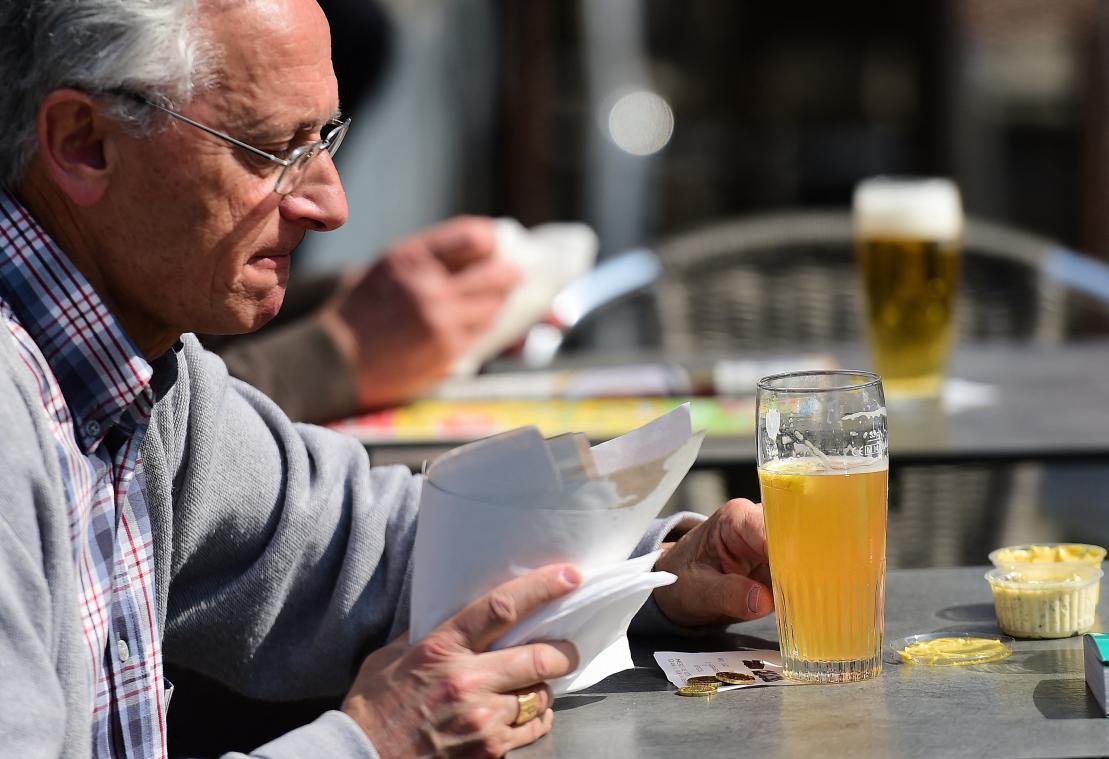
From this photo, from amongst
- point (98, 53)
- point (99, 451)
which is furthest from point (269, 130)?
point (99, 451)

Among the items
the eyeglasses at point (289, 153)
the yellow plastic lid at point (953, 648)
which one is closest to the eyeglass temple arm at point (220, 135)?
the eyeglasses at point (289, 153)

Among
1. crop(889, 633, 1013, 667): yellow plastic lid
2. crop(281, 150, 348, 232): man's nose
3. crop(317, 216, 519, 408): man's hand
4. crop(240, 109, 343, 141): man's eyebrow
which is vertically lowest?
crop(889, 633, 1013, 667): yellow plastic lid

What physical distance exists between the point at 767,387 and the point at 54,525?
61 cm

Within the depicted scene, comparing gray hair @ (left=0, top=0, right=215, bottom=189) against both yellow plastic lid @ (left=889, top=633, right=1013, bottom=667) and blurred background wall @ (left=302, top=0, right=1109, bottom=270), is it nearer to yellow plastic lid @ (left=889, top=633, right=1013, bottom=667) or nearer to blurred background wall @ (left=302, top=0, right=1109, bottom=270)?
yellow plastic lid @ (left=889, top=633, right=1013, bottom=667)

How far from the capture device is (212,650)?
1663mm

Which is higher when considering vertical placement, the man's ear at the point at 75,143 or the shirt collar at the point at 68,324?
the man's ear at the point at 75,143

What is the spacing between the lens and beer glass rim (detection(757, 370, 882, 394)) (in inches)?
52.7

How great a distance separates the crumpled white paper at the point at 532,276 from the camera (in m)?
2.81

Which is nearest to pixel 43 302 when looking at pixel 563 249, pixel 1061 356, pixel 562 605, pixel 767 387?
pixel 562 605

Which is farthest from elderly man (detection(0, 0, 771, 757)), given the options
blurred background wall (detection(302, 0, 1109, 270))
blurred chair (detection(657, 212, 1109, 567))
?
blurred background wall (detection(302, 0, 1109, 270))

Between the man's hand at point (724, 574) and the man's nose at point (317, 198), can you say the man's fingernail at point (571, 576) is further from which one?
the man's nose at point (317, 198)

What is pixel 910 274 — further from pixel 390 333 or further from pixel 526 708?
pixel 526 708

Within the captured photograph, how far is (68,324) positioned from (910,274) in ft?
5.26

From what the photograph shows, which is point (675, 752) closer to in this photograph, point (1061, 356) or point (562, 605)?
point (562, 605)
